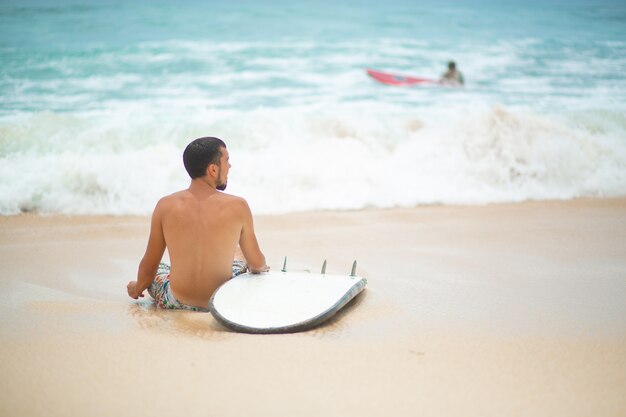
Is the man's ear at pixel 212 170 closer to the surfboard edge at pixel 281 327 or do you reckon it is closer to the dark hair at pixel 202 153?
the dark hair at pixel 202 153

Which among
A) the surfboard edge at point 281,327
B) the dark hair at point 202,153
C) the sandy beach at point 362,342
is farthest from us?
the dark hair at point 202,153

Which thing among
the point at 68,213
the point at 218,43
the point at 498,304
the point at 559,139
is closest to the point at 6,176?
the point at 68,213

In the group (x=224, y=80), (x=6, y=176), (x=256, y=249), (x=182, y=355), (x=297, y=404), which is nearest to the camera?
(x=297, y=404)

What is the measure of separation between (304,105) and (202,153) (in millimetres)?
6353

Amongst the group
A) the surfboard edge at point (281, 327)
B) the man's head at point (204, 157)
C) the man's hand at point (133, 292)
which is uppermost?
the man's head at point (204, 157)

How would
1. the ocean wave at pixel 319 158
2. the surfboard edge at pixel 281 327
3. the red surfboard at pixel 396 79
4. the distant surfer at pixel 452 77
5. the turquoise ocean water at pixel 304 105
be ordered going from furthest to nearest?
the distant surfer at pixel 452 77 < the red surfboard at pixel 396 79 < the turquoise ocean water at pixel 304 105 < the ocean wave at pixel 319 158 < the surfboard edge at pixel 281 327

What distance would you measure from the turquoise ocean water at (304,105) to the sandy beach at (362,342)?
1.76 m

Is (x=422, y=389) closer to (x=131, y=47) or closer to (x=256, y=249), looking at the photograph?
(x=256, y=249)

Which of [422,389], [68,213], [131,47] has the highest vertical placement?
[131,47]

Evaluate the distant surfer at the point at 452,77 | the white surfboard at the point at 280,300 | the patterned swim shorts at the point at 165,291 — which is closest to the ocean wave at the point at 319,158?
the patterned swim shorts at the point at 165,291

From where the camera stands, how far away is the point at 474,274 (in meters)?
3.79

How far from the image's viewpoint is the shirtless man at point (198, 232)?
2.98m

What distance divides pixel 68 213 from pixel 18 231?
0.62 meters

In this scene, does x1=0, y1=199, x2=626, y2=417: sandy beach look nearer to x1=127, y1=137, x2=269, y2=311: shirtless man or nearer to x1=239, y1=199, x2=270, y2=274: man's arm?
x1=127, y1=137, x2=269, y2=311: shirtless man
